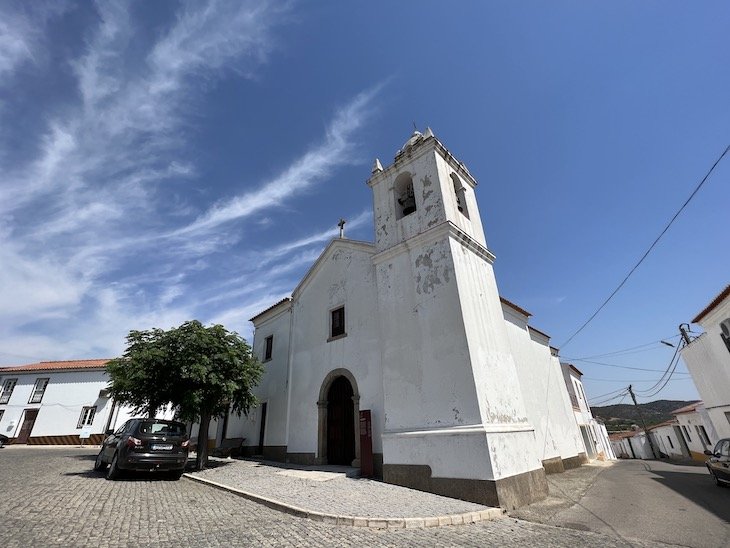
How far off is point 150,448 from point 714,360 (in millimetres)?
23129

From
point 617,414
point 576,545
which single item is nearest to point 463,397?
point 576,545

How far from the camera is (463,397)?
7930mm

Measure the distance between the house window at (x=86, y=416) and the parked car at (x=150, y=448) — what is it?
24.4m

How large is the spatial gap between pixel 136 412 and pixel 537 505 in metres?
13.0

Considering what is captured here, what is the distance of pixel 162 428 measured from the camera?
30.2 feet

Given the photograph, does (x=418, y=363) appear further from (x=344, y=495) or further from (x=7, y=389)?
(x=7, y=389)

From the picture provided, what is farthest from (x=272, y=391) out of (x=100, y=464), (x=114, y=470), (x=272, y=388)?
(x=114, y=470)

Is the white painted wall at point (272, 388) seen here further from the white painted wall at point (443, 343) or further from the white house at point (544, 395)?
the white house at point (544, 395)

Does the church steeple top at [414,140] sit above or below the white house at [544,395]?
above

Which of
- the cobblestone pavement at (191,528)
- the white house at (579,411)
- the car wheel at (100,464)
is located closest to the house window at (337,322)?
the cobblestone pavement at (191,528)

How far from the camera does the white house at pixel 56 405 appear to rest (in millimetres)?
27172

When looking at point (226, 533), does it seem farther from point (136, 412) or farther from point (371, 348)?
point (136, 412)

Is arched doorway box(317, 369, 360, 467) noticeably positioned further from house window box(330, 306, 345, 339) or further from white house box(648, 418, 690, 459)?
white house box(648, 418, 690, 459)

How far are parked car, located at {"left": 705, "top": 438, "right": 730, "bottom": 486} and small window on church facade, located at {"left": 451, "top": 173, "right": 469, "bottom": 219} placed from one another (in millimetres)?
9953
